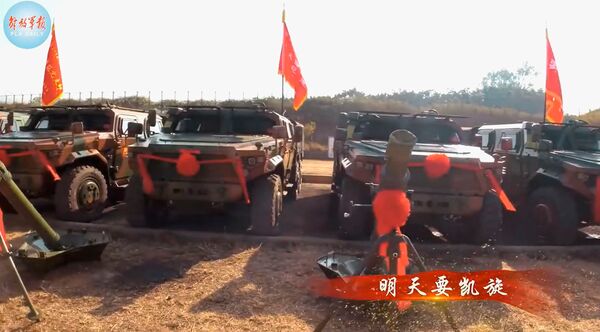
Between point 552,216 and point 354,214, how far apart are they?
2633mm

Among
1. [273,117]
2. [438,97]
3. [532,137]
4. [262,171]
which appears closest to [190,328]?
[262,171]

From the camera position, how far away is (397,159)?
3.04 metres

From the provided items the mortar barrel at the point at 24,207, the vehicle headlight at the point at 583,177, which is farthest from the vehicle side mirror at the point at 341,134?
the mortar barrel at the point at 24,207

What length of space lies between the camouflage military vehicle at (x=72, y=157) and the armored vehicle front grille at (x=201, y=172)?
1594 millimetres

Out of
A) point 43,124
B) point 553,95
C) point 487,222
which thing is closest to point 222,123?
point 43,124

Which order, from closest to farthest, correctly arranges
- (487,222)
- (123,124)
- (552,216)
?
(487,222) → (552,216) → (123,124)

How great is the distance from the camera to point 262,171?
5.59 m

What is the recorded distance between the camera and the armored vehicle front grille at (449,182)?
5.28m

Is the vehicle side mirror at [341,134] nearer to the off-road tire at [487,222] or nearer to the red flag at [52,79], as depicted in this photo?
the off-road tire at [487,222]

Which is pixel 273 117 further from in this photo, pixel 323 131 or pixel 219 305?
pixel 323 131

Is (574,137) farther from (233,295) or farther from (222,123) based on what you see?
(233,295)

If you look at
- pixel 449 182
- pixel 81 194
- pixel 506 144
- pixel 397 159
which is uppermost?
pixel 397 159

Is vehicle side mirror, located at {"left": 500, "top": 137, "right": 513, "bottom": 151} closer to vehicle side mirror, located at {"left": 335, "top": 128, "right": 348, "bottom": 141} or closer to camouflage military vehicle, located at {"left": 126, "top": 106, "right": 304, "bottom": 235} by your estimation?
vehicle side mirror, located at {"left": 335, "top": 128, "right": 348, "bottom": 141}

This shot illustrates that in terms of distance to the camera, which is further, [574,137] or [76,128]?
[574,137]
